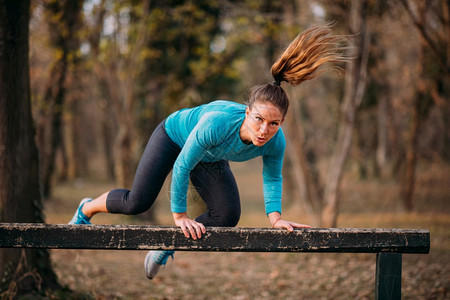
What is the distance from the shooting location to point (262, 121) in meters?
2.96

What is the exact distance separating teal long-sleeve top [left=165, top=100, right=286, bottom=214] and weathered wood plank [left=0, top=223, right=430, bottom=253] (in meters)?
0.29

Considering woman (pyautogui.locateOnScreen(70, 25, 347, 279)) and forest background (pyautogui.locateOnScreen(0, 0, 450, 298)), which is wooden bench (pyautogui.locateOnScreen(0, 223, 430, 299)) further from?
forest background (pyautogui.locateOnScreen(0, 0, 450, 298))

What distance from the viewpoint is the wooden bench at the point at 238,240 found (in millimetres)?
2756

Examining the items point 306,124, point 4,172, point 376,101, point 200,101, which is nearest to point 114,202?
point 4,172

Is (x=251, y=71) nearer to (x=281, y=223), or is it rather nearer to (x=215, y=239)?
(x=281, y=223)

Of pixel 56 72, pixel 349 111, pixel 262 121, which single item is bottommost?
pixel 262 121

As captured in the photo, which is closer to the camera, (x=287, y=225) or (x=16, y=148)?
(x=287, y=225)

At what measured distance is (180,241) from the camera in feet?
9.16

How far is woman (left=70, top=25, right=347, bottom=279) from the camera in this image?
→ 2.96 metres

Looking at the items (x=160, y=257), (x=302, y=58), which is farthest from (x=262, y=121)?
(x=160, y=257)

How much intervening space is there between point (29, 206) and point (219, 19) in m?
8.96

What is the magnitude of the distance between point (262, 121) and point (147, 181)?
1.01 metres

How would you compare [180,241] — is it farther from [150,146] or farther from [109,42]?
[109,42]

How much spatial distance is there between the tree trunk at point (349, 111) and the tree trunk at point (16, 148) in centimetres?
523
